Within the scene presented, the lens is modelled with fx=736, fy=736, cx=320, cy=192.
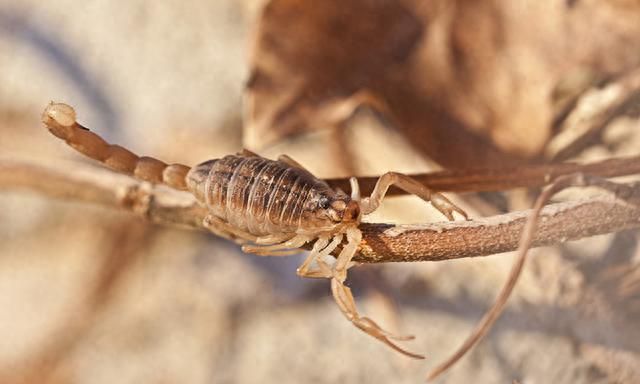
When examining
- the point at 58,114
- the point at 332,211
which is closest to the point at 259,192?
the point at 332,211

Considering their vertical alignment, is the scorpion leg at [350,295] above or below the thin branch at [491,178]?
below

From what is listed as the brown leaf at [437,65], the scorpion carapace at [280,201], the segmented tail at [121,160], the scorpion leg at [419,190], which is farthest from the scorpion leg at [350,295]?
the brown leaf at [437,65]

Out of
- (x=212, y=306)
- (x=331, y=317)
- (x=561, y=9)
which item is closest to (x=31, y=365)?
(x=212, y=306)

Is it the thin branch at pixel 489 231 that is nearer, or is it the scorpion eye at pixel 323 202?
the thin branch at pixel 489 231

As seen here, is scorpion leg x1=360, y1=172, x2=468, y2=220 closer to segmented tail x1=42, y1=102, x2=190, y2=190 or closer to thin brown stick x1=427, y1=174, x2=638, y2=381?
thin brown stick x1=427, y1=174, x2=638, y2=381

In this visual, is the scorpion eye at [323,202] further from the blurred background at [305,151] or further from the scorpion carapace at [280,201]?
the blurred background at [305,151]

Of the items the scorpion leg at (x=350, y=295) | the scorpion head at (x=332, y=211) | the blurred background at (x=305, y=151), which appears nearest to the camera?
the scorpion leg at (x=350, y=295)

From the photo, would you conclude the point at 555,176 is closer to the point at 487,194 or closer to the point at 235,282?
the point at 487,194

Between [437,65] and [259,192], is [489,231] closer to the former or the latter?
[259,192]
